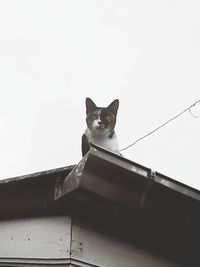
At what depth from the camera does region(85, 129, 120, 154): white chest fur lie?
400 cm

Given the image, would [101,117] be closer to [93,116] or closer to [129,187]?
[93,116]

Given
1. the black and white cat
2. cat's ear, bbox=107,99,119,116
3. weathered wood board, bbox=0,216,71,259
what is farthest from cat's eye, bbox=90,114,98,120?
weathered wood board, bbox=0,216,71,259

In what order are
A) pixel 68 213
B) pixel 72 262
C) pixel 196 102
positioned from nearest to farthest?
1. pixel 72 262
2. pixel 68 213
3. pixel 196 102

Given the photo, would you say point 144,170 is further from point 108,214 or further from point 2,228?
point 2,228

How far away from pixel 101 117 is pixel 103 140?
0.91 feet

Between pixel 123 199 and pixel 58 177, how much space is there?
36cm

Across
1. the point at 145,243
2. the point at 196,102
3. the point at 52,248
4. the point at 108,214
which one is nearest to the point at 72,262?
the point at 52,248

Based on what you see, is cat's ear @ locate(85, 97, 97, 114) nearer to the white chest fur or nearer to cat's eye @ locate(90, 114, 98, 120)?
cat's eye @ locate(90, 114, 98, 120)

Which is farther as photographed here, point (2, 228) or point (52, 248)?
point (2, 228)

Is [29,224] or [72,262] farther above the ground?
[29,224]

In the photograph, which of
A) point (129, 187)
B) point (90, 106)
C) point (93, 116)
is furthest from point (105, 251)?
point (90, 106)

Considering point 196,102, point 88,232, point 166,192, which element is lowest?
point 88,232

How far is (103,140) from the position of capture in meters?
4.07

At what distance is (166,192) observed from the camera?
2422 millimetres
